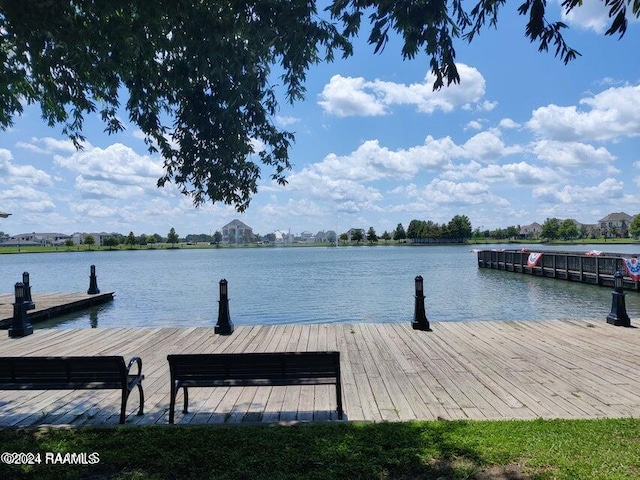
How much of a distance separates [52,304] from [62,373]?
704 inches

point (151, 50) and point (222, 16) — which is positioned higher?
point (222, 16)

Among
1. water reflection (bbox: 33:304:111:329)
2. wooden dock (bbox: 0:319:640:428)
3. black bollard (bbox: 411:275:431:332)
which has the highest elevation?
black bollard (bbox: 411:275:431:332)

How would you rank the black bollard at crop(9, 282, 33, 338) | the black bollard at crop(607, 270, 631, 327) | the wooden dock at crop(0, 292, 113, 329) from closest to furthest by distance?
the black bollard at crop(607, 270, 631, 327)
the black bollard at crop(9, 282, 33, 338)
the wooden dock at crop(0, 292, 113, 329)

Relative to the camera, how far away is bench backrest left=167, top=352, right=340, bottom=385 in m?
5.26

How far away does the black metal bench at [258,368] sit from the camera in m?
5.26

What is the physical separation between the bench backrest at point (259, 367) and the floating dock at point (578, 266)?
26.5 metres

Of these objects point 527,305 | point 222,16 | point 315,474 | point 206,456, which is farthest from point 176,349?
point 527,305

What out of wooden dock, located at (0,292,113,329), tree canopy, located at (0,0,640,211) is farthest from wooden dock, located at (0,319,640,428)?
wooden dock, located at (0,292,113,329)

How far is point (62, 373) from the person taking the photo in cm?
532

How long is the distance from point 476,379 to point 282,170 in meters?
4.67

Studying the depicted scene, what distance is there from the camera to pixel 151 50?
4641 millimetres

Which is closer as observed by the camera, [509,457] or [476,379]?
[509,457]

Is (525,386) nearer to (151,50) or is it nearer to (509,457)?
(509,457)

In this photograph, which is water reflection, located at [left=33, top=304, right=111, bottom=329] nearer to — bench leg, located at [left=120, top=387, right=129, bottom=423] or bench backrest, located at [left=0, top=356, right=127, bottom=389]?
bench backrest, located at [left=0, top=356, right=127, bottom=389]
